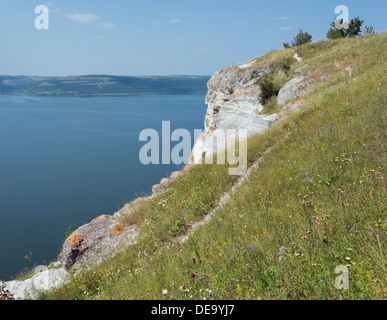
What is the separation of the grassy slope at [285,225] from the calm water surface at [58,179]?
35.3 feet

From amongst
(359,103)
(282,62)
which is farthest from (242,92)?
(359,103)

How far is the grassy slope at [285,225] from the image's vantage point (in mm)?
3203

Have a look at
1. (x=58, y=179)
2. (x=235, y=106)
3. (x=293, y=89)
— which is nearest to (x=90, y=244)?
(x=235, y=106)

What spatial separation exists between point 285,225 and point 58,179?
66.2 m

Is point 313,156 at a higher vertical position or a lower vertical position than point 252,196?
higher

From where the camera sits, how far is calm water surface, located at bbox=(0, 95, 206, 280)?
135 ft

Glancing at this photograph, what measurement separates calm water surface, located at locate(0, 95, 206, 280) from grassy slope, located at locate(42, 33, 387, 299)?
35.3 feet

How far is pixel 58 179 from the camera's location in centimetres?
6241

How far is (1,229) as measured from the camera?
4306 centimetres

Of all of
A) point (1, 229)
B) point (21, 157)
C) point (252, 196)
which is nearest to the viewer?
point (252, 196)
